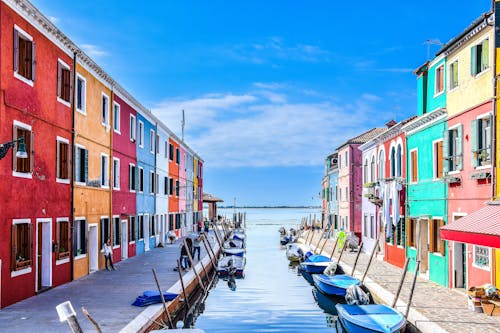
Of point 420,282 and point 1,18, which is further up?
point 1,18

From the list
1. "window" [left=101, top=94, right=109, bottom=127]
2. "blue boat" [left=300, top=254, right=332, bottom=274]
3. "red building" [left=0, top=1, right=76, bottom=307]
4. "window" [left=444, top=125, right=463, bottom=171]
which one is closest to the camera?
"red building" [left=0, top=1, right=76, bottom=307]

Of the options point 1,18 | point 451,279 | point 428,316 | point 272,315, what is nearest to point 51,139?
point 1,18

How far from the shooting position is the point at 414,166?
26.6m

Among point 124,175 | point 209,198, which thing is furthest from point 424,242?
point 209,198

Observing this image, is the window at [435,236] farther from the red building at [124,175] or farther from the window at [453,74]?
the red building at [124,175]

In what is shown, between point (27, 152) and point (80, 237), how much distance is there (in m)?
6.59

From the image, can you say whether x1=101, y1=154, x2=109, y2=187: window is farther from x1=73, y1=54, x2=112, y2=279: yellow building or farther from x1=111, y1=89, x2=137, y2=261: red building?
x1=111, y1=89, x2=137, y2=261: red building

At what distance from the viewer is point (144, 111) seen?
37250 millimetres

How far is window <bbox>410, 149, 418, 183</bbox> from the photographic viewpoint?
1036 inches

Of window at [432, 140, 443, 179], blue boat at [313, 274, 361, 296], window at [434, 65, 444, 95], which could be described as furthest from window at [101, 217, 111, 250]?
window at [434, 65, 444, 95]

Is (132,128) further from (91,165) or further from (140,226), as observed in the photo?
(91,165)

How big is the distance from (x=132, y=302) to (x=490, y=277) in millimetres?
10826

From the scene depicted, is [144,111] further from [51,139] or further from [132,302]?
[132,302]

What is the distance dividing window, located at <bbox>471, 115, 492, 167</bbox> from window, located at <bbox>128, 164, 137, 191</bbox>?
20.5 m
